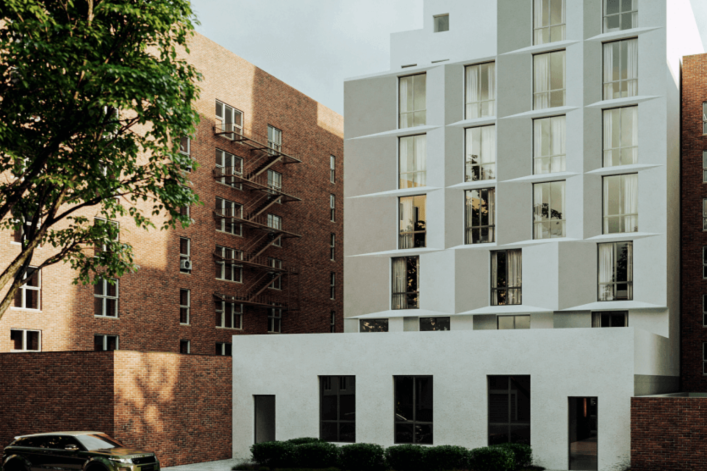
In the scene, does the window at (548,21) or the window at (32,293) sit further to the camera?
the window at (548,21)

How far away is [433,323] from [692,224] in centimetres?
1294

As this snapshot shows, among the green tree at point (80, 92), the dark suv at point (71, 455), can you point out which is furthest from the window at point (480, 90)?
the dark suv at point (71, 455)

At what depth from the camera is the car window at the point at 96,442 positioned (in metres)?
20.9

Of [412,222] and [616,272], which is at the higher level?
[412,222]

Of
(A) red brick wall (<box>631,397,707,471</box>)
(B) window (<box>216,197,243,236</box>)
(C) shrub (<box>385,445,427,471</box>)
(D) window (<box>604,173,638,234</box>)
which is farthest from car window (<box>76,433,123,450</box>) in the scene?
(B) window (<box>216,197,243,236</box>)

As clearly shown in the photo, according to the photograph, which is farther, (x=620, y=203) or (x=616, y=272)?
(x=620, y=203)

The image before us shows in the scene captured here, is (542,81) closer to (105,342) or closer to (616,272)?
(616,272)

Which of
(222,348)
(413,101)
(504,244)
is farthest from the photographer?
(222,348)

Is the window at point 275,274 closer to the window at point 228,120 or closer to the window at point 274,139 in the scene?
the window at point 274,139

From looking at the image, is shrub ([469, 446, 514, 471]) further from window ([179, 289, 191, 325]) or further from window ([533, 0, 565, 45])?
window ([179, 289, 191, 325])

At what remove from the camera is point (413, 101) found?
35094mm

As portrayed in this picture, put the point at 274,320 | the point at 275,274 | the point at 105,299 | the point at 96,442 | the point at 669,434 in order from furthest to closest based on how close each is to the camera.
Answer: the point at 274,320
the point at 275,274
the point at 105,299
the point at 669,434
the point at 96,442

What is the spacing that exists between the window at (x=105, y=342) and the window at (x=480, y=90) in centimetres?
1802

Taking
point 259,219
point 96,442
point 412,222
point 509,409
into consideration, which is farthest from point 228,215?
point 96,442
